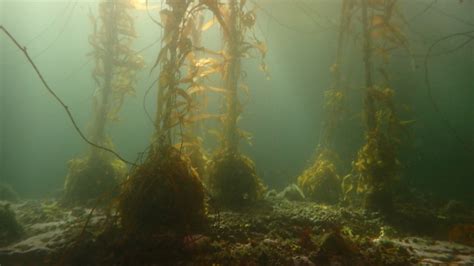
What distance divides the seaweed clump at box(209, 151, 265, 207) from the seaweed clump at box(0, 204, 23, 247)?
333 centimetres

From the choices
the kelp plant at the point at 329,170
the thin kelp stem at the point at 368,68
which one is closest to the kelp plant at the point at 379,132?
the thin kelp stem at the point at 368,68

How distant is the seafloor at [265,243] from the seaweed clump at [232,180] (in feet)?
1.77

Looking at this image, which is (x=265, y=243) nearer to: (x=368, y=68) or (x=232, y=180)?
(x=232, y=180)

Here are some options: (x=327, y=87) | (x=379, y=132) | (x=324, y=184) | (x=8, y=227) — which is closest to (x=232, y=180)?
(x=324, y=184)

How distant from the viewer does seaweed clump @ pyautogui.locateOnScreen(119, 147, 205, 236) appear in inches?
175

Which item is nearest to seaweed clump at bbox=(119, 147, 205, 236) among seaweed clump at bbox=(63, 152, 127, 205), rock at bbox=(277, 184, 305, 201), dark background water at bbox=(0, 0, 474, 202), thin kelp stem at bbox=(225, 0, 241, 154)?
thin kelp stem at bbox=(225, 0, 241, 154)

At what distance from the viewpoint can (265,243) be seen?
13.9ft

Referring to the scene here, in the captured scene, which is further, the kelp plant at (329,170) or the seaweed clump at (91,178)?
the seaweed clump at (91,178)

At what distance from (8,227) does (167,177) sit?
3297 mm

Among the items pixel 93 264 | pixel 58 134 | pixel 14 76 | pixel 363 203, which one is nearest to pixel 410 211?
pixel 363 203

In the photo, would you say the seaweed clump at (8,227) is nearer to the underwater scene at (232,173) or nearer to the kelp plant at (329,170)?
the underwater scene at (232,173)

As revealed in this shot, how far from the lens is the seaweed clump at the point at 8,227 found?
554cm

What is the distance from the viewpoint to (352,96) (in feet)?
51.8

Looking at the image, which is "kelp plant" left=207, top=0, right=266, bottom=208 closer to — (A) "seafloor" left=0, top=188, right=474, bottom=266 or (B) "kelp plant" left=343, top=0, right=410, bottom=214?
(A) "seafloor" left=0, top=188, right=474, bottom=266
